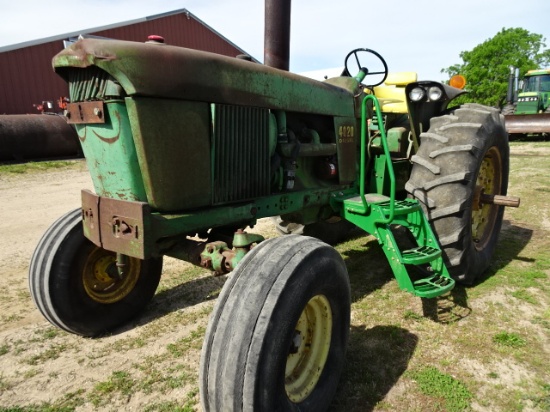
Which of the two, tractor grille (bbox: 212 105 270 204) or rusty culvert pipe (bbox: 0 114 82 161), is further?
rusty culvert pipe (bbox: 0 114 82 161)

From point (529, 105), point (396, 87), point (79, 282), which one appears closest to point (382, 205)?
point (79, 282)

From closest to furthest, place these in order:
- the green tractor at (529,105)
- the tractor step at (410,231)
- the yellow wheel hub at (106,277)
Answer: the tractor step at (410,231) < the yellow wheel hub at (106,277) < the green tractor at (529,105)

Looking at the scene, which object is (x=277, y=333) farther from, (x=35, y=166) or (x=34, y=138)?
(x=34, y=138)

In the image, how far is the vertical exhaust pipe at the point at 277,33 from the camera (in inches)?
136

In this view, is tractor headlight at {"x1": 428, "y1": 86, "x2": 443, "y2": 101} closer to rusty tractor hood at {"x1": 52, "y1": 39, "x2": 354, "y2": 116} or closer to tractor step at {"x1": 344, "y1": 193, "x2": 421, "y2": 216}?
tractor step at {"x1": 344, "y1": 193, "x2": 421, "y2": 216}

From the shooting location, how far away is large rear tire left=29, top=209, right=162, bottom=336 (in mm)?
2676

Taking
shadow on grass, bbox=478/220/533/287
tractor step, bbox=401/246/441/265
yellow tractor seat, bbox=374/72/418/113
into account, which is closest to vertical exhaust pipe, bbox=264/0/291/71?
yellow tractor seat, bbox=374/72/418/113

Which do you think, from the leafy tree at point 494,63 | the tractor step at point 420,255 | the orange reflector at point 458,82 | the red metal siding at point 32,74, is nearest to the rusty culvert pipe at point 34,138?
A: the red metal siding at point 32,74

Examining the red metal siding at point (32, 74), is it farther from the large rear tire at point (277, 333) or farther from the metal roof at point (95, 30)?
the large rear tire at point (277, 333)

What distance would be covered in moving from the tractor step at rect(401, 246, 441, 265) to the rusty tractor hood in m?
1.24

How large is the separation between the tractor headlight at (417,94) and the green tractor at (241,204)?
2 cm

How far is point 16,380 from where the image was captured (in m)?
2.38

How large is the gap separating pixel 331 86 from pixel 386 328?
5.82 ft

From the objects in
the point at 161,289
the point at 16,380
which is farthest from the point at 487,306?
the point at 16,380
